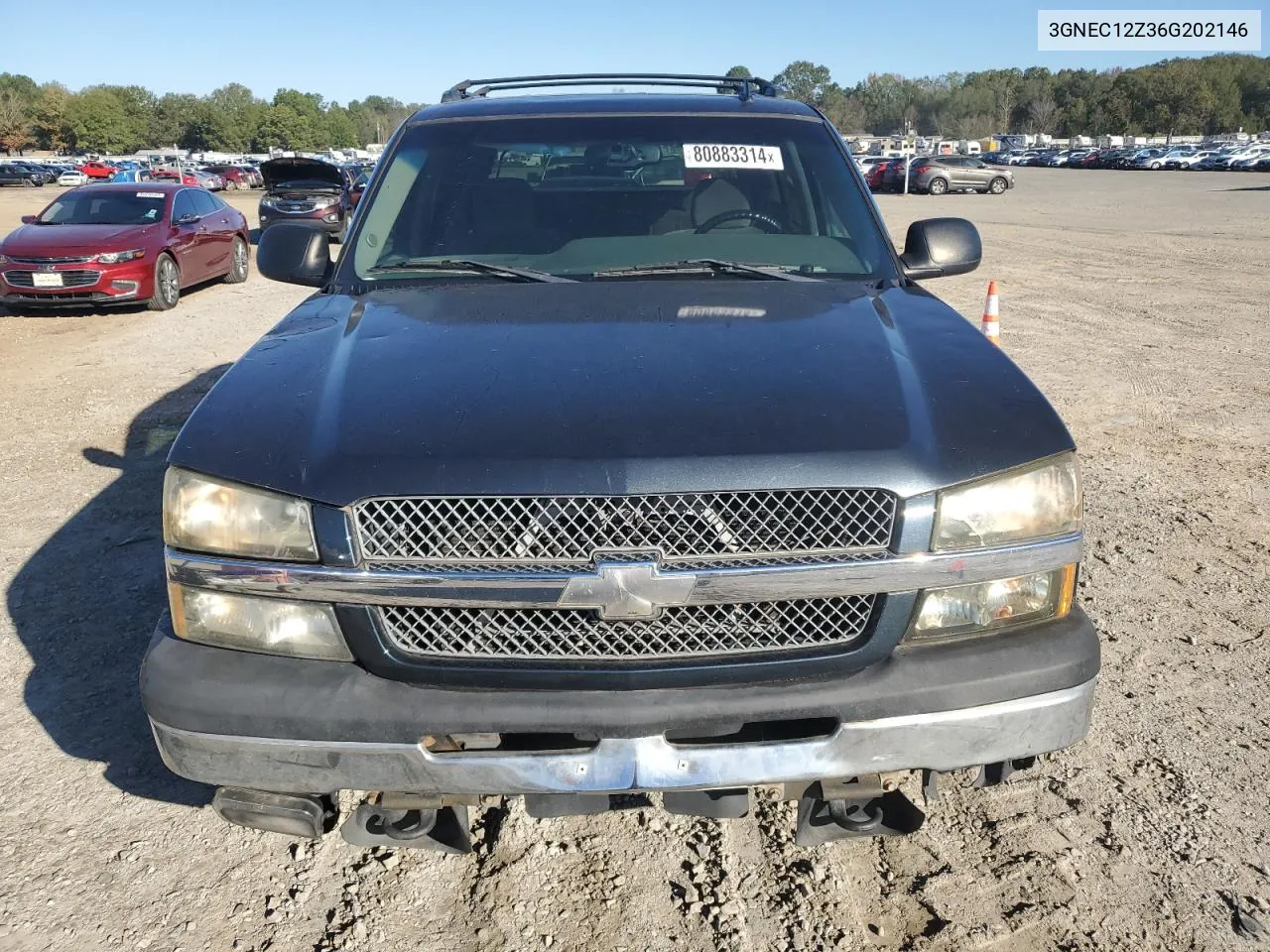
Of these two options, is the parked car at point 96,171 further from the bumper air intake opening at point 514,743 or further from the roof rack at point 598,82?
the bumper air intake opening at point 514,743

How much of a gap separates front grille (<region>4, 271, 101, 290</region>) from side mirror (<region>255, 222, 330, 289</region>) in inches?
390

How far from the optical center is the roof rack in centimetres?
445

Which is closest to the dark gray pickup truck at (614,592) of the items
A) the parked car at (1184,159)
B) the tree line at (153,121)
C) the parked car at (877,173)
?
the parked car at (877,173)

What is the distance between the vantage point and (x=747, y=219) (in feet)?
12.1

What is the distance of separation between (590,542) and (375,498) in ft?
1.47

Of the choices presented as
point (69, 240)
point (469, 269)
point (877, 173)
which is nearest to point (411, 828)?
point (469, 269)

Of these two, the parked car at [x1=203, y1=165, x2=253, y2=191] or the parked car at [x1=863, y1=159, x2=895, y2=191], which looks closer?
the parked car at [x1=863, y1=159, x2=895, y2=191]

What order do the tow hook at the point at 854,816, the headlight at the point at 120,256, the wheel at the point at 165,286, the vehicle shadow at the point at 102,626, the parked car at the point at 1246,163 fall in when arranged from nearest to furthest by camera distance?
1. the tow hook at the point at 854,816
2. the vehicle shadow at the point at 102,626
3. the headlight at the point at 120,256
4. the wheel at the point at 165,286
5. the parked car at the point at 1246,163

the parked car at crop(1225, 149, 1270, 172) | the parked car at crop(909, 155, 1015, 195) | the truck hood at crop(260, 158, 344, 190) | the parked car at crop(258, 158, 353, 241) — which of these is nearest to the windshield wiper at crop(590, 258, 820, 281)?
the parked car at crop(258, 158, 353, 241)

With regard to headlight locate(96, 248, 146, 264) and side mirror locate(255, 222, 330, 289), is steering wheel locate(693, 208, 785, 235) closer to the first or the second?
side mirror locate(255, 222, 330, 289)

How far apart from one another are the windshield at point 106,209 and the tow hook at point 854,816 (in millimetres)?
13185

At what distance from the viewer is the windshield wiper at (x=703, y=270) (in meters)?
3.29

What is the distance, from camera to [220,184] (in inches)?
1984

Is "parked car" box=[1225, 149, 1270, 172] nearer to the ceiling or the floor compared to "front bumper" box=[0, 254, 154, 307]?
nearer to the ceiling
